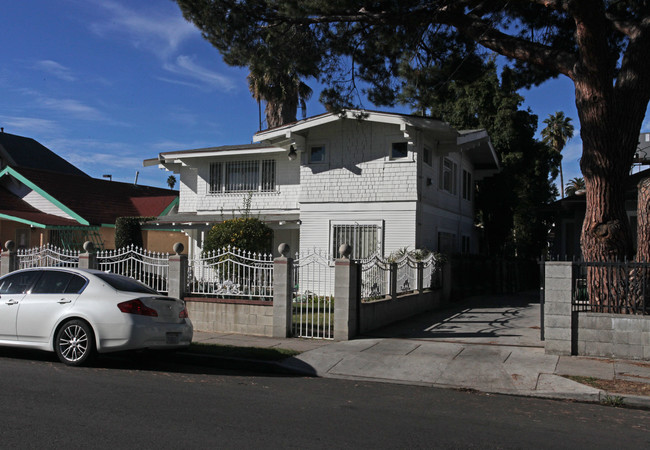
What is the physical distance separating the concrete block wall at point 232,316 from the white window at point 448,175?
10424mm

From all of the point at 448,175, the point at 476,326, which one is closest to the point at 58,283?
the point at 476,326

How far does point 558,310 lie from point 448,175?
1204 centimetres

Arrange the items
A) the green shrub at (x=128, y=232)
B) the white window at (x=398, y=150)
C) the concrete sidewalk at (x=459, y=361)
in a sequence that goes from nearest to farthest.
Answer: the concrete sidewalk at (x=459, y=361) < the white window at (x=398, y=150) < the green shrub at (x=128, y=232)

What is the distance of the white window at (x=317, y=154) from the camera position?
63.2ft

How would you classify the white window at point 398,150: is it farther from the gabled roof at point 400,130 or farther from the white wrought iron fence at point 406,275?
the white wrought iron fence at point 406,275

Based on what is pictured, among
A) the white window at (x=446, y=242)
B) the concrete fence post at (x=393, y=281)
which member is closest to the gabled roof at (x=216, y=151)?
the white window at (x=446, y=242)

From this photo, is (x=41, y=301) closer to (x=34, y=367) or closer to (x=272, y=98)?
(x=34, y=367)

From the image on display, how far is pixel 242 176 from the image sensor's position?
21703 mm

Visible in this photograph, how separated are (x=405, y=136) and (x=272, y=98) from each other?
16197mm

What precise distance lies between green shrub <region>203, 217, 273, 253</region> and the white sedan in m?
7.20

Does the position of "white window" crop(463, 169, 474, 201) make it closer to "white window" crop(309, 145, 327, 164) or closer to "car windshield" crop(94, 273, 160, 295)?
"white window" crop(309, 145, 327, 164)

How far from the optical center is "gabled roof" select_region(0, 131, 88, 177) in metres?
38.0

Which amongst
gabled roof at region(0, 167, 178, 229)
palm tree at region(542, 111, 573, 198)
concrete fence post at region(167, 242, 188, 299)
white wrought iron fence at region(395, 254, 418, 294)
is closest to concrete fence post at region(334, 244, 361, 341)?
white wrought iron fence at region(395, 254, 418, 294)

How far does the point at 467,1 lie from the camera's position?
1295 cm
